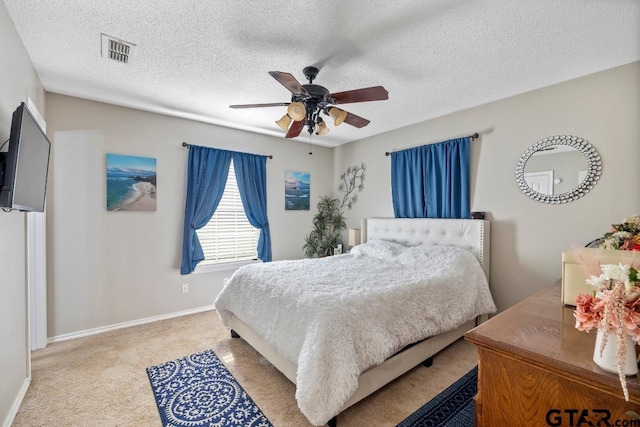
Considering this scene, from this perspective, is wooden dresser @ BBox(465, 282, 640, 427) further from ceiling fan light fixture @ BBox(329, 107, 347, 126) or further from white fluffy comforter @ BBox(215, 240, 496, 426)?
ceiling fan light fixture @ BBox(329, 107, 347, 126)

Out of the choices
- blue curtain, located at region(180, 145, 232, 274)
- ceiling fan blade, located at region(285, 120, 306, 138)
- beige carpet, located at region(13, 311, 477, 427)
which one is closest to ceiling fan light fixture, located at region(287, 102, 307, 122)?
ceiling fan blade, located at region(285, 120, 306, 138)

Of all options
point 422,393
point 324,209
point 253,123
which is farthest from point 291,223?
point 422,393

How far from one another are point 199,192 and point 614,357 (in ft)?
13.2

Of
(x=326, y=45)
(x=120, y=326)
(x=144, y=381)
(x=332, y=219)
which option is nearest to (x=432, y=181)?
(x=332, y=219)

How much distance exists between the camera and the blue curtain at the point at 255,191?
4.21 meters

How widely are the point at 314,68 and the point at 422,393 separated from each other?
Result: 2755 mm

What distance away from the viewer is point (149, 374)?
234cm

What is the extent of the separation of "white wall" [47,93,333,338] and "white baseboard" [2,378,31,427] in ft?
3.42

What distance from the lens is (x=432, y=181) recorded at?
3764mm

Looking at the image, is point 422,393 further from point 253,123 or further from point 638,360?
point 253,123

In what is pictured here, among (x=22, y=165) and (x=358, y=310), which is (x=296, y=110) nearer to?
(x=358, y=310)

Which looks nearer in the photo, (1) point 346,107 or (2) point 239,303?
(2) point 239,303

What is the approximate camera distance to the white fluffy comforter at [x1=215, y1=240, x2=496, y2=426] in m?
1.66

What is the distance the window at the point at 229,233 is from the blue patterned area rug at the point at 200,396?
173 centimetres
